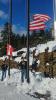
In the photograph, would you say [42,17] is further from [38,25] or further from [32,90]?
[32,90]

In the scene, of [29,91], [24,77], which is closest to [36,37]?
[24,77]

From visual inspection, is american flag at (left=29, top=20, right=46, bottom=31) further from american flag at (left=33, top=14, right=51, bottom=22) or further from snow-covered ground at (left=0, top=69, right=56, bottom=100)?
snow-covered ground at (left=0, top=69, right=56, bottom=100)

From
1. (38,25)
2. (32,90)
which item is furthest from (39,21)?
(32,90)

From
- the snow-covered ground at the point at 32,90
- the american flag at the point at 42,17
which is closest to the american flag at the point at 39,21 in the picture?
the american flag at the point at 42,17

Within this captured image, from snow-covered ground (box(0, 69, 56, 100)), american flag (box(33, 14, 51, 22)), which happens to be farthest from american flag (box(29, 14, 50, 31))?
snow-covered ground (box(0, 69, 56, 100))

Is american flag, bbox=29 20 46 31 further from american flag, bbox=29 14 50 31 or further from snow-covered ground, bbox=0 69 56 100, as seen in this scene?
snow-covered ground, bbox=0 69 56 100

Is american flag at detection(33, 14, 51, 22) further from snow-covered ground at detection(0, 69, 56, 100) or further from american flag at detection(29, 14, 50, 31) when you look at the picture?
snow-covered ground at detection(0, 69, 56, 100)

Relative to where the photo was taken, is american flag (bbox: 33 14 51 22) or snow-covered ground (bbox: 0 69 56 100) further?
american flag (bbox: 33 14 51 22)

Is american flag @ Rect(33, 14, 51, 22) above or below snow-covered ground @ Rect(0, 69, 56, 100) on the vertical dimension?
above

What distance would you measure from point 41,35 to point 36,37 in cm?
460

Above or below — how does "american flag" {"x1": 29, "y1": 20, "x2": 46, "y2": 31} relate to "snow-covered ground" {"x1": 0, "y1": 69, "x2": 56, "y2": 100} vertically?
above

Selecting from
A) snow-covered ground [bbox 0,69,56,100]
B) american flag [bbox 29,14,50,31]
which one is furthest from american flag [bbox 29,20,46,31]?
snow-covered ground [bbox 0,69,56,100]

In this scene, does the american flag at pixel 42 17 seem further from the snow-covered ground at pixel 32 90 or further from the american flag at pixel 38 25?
the snow-covered ground at pixel 32 90

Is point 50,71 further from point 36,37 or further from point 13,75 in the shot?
point 36,37
